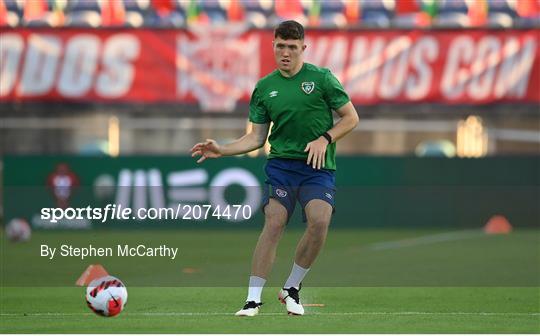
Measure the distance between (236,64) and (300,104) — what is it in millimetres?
18568

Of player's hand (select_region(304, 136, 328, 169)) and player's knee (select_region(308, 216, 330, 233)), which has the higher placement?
player's hand (select_region(304, 136, 328, 169))

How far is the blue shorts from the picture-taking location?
10.4m

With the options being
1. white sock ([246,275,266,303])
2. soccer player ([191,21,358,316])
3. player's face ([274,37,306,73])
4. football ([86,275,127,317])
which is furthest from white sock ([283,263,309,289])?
player's face ([274,37,306,73])

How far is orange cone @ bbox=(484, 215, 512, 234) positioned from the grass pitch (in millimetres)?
2064

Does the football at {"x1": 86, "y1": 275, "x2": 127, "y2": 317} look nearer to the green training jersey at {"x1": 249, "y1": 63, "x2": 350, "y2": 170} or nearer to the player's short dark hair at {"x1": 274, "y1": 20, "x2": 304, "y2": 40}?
the green training jersey at {"x1": 249, "y1": 63, "x2": 350, "y2": 170}

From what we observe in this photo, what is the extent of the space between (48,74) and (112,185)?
4.52 meters

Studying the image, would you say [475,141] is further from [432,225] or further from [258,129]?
[258,129]

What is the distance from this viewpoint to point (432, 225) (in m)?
26.4

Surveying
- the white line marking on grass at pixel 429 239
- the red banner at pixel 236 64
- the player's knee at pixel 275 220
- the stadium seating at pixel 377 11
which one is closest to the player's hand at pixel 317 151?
the player's knee at pixel 275 220

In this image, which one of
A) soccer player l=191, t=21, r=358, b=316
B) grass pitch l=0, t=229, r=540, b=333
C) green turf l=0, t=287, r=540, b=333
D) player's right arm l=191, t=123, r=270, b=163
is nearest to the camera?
green turf l=0, t=287, r=540, b=333

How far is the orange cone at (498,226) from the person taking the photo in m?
25.9

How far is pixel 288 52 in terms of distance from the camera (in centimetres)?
1016

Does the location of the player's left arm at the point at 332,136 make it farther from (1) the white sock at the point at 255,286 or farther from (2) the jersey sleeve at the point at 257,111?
(1) the white sock at the point at 255,286

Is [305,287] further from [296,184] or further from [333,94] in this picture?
[333,94]
